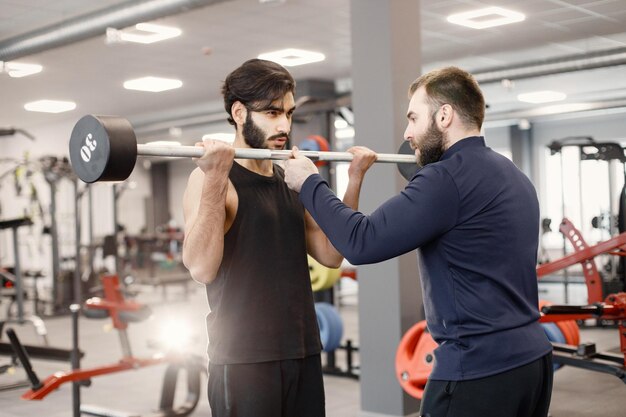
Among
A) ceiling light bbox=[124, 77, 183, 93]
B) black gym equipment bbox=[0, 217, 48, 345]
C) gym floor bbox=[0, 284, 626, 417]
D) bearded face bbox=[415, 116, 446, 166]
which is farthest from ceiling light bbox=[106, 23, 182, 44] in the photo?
bearded face bbox=[415, 116, 446, 166]

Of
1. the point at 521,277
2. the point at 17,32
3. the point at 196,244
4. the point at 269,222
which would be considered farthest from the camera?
the point at 17,32

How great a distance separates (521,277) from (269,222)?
2.00 ft

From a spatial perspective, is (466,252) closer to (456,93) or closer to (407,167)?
(456,93)

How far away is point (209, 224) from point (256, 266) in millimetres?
174

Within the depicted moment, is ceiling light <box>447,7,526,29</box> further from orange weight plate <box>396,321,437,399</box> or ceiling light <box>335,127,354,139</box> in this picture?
ceiling light <box>335,127,354,139</box>

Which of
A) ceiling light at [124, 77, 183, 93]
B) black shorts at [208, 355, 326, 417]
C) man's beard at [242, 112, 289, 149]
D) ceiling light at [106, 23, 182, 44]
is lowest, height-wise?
black shorts at [208, 355, 326, 417]

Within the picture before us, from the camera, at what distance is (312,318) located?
1.85m

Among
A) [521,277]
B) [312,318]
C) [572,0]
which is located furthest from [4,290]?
[521,277]

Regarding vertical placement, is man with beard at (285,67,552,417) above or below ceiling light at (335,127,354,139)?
below

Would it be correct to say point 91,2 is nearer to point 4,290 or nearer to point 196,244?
point 4,290

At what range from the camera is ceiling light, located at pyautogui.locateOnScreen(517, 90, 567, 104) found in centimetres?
1054

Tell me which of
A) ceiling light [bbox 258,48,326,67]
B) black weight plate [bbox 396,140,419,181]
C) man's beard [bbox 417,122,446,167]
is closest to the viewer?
man's beard [bbox 417,122,446,167]

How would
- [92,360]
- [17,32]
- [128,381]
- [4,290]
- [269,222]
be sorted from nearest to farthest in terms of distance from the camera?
[269,222] < [128,381] < [92,360] < [17,32] < [4,290]

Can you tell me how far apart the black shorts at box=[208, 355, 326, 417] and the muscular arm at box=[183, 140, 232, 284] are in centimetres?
24
